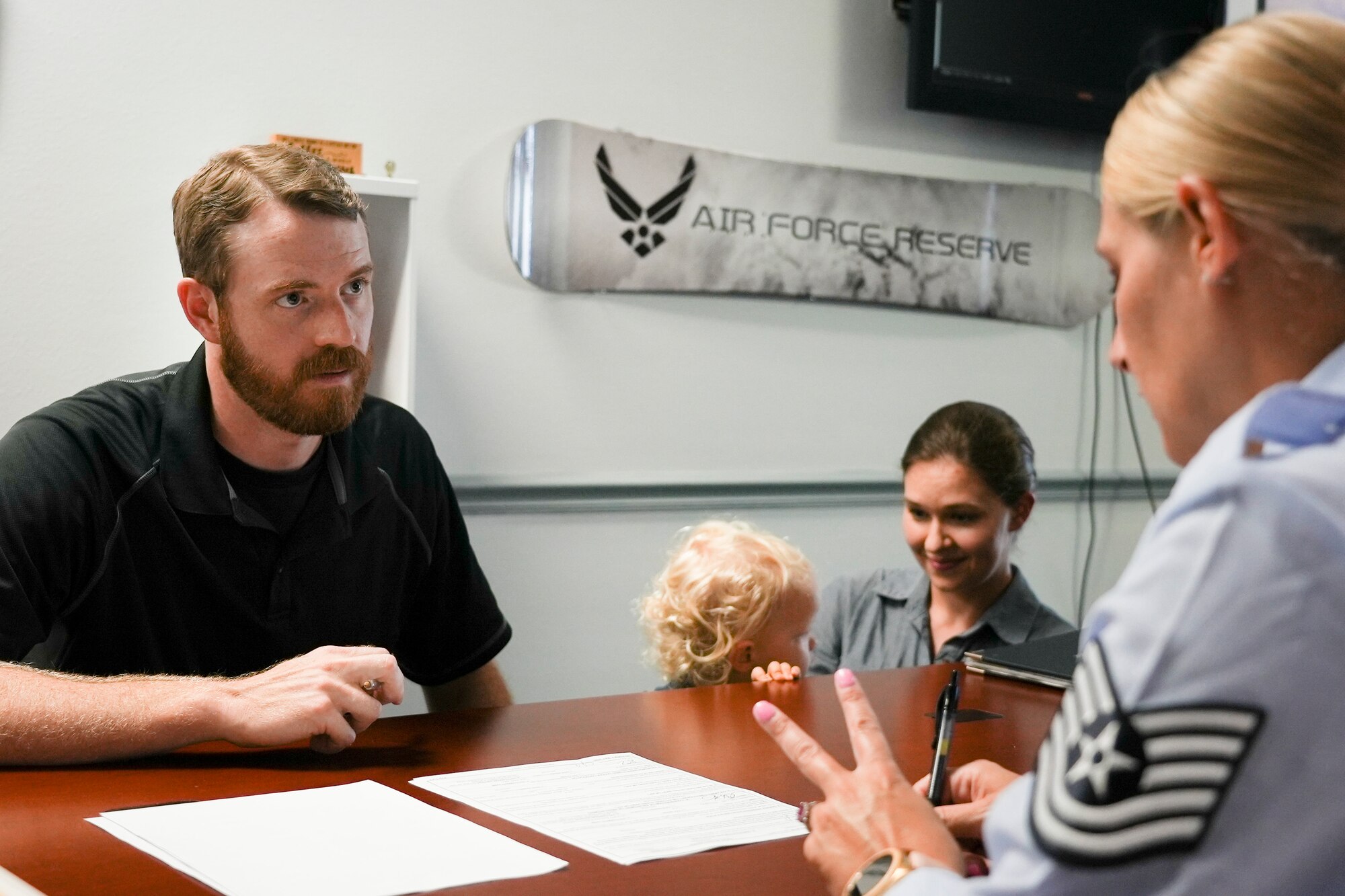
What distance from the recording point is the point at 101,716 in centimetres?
137

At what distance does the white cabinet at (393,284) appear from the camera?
2.69 meters

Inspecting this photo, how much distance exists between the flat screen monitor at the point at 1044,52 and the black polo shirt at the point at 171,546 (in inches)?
88.8

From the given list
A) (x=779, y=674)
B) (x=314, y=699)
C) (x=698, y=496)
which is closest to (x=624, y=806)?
(x=314, y=699)

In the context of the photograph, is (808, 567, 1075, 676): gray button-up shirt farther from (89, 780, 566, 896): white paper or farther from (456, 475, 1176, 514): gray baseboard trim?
(89, 780, 566, 896): white paper

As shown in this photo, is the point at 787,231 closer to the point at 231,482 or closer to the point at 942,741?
the point at 231,482

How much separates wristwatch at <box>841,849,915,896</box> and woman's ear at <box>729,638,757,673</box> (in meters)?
1.23

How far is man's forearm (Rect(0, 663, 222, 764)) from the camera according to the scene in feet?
4.43

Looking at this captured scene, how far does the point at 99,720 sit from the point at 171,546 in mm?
545

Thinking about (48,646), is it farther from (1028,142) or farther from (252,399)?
(1028,142)

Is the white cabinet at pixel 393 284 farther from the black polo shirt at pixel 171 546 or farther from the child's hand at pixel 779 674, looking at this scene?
the child's hand at pixel 779 674

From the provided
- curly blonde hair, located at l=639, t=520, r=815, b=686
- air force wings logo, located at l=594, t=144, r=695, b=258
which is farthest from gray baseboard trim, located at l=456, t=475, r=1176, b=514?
curly blonde hair, located at l=639, t=520, r=815, b=686

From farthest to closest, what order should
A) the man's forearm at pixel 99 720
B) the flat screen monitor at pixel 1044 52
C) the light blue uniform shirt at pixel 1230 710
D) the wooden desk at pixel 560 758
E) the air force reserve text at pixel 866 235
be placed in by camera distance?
the flat screen monitor at pixel 1044 52 < the air force reserve text at pixel 866 235 < the man's forearm at pixel 99 720 < the wooden desk at pixel 560 758 < the light blue uniform shirt at pixel 1230 710

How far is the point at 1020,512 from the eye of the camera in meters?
2.63

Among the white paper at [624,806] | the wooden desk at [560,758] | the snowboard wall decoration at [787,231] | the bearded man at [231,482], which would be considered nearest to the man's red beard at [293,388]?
the bearded man at [231,482]
